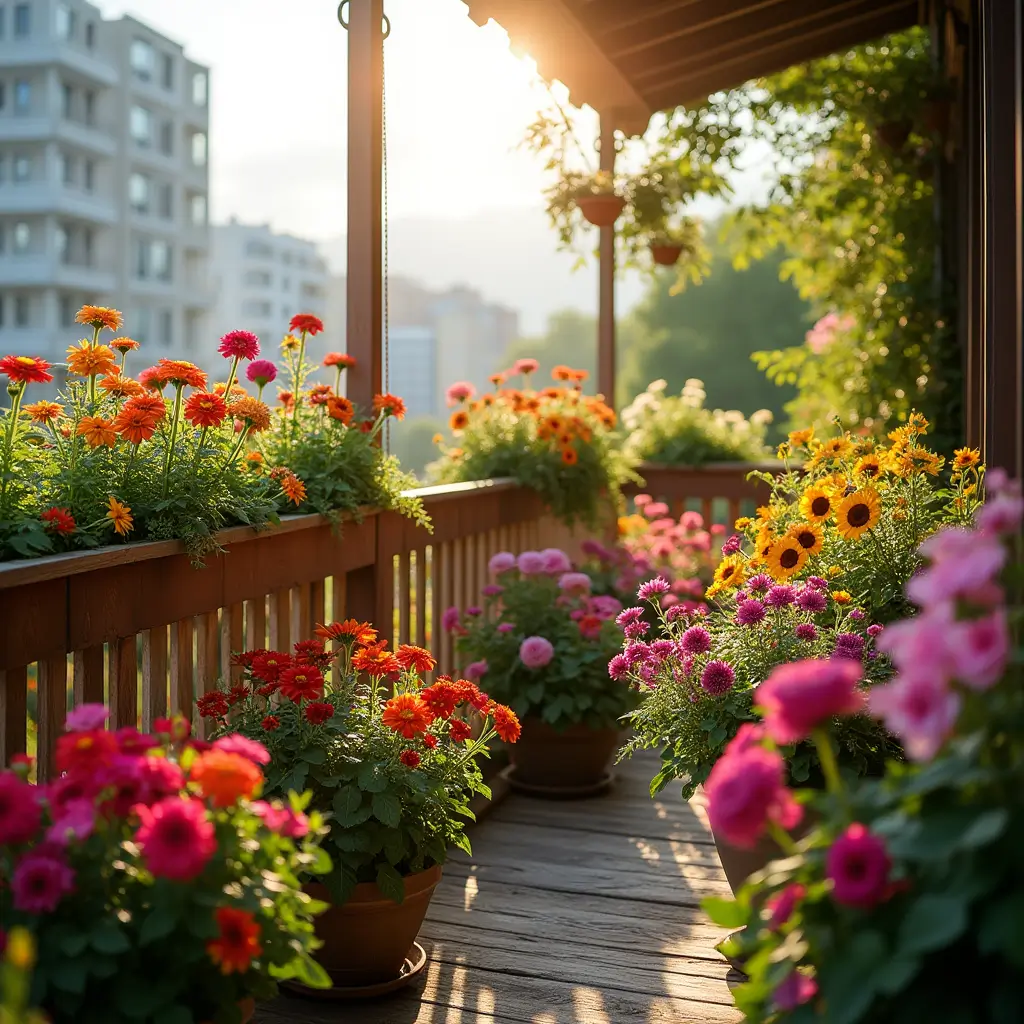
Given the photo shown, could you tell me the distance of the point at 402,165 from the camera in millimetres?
3242

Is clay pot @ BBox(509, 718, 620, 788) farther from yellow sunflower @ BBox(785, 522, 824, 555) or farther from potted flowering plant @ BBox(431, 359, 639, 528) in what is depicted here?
yellow sunflower @ BBox(785, 522, 824, 555)

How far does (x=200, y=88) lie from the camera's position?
49.3 m

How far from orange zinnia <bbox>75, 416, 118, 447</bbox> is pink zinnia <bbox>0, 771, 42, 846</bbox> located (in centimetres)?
81

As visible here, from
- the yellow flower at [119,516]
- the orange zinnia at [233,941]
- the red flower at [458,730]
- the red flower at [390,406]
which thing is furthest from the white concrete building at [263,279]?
the orange zinnia at [233,941]

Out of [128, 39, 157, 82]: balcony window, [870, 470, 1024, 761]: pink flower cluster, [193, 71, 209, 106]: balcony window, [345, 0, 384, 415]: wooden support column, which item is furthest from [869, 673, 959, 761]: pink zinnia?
[193, 71, 209, 106]: balcony window

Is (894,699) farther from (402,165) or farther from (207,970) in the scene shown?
(402,165)

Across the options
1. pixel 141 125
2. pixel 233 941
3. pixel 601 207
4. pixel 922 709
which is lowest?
pixel 233 941

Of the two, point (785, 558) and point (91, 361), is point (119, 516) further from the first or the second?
point (785, 558)

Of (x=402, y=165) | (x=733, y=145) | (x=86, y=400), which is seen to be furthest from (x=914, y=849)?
(x=733, y=145)

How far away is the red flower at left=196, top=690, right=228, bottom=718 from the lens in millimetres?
1978

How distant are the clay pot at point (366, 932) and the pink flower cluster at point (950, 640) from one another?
131cm

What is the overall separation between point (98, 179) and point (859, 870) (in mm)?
46418

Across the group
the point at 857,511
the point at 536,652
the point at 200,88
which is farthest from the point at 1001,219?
the point at 200,88

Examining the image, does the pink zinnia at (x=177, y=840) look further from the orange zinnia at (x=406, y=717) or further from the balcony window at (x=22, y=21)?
the balcony window at (x=22, y=21)
